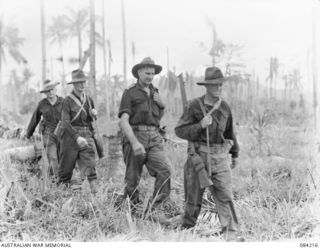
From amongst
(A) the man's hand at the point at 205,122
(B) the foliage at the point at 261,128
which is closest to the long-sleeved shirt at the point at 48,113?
(A) the man's hand at the point at 205,122

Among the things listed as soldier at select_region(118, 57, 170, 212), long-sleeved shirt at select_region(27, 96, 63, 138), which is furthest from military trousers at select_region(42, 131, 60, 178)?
soldier at select_region(118, 57, 170, 212)

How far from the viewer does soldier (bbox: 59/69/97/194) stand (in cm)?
559

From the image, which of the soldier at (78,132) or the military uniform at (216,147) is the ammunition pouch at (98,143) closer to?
the soldier at (78,132)

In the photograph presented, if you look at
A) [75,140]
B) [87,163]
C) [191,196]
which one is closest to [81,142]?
[75,140]

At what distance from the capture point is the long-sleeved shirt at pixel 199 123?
13.4 ft

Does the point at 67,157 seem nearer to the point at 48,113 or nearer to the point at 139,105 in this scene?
the point at 48,113

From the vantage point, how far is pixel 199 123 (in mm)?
4020

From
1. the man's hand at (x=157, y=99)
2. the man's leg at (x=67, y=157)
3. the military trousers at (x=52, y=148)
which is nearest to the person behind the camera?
the man's hand at (x=157, y=99)

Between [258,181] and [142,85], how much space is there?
2.33 metres

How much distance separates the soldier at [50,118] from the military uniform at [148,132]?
2.10 metres

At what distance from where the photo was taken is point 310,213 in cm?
438

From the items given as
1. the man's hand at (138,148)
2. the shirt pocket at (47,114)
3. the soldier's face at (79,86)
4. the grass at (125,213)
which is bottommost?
the grass at (125,213)

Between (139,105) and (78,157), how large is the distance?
1.57 meters

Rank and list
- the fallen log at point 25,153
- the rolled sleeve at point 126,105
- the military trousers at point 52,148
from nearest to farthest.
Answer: the rolled sleeve at point 126,105 → the military trousers at point 52,148 → the fallen log at point 25,153
